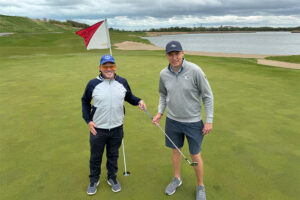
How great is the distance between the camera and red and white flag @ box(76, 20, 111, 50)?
4.02 metres

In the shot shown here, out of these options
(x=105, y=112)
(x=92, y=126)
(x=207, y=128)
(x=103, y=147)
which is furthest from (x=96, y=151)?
(x=207, y=128)

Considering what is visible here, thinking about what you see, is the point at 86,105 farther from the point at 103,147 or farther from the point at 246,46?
the point at 246,46

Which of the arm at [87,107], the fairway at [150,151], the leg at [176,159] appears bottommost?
the fairway at [150,151]

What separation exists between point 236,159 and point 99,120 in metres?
2.39

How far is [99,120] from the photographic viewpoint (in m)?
2.90

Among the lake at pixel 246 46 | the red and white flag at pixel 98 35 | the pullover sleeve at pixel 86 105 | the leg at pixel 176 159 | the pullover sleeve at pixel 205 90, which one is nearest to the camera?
the pullover sleeve at pixel 205 90

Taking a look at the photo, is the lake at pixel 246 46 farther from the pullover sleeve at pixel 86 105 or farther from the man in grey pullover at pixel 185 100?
the pullover sleeve at pixel 86 105

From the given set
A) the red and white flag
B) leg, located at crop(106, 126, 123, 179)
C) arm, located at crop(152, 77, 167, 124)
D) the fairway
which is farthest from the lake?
leg, located at crop(106, 126, 123, 179)

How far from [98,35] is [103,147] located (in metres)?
2.14

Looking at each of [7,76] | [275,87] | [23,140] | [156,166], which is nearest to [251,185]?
[156,166]

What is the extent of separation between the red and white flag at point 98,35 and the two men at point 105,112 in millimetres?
1313

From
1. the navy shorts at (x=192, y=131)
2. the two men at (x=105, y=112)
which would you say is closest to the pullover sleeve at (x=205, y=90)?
the navy shorts at (x=192, y=131)

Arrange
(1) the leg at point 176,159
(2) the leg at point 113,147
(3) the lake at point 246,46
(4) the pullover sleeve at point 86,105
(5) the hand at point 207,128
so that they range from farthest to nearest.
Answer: (3) the lake at point 246,46
(1) the leg at point 176,159
(2) the leg at point 113,147
(4) the pullover sleeve at point 86,105
(5) the hand at point 207,128

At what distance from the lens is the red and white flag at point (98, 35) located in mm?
4020
